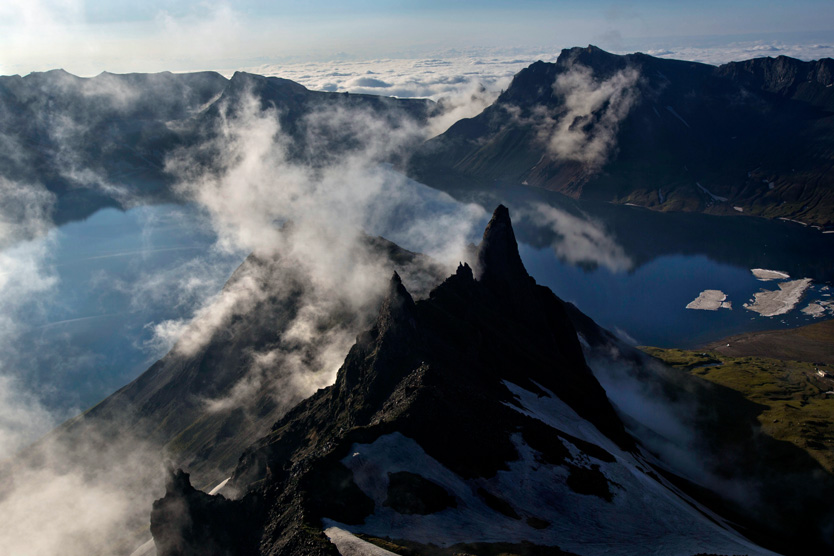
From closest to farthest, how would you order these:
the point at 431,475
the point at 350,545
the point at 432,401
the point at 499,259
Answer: the point at 350,545
the point at 431,475
the point at 432,401
the point at 499,259

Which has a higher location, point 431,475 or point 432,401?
point 432,401

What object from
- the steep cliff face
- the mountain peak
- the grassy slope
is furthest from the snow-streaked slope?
the grassy slope

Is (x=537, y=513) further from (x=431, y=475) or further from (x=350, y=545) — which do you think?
(x=350, y=545)

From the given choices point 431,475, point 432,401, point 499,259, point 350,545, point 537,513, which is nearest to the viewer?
point 350,545

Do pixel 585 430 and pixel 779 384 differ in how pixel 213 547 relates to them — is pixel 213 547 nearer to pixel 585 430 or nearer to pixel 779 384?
pixel 585 430

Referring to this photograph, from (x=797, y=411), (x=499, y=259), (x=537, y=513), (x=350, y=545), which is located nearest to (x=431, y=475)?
(x=537, y=513)

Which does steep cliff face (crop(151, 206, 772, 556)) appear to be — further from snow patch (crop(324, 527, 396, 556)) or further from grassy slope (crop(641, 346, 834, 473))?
grassy slope (crop(641, 346, 834, 473))

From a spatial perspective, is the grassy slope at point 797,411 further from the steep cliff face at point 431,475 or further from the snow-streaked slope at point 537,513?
the snow-streaked slope at point 537,513
